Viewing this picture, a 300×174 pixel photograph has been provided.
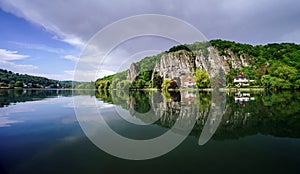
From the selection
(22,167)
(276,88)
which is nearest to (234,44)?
(276,88)

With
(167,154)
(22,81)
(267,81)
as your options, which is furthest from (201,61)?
(22,81)

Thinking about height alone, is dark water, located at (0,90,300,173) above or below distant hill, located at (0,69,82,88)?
below

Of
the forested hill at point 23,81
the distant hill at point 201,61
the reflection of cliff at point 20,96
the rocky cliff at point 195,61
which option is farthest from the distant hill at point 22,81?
the rocky cliff at point 195,61

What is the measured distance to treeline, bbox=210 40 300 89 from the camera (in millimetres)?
42312

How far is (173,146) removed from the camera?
17.5ft

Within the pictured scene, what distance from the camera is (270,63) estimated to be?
71500mm

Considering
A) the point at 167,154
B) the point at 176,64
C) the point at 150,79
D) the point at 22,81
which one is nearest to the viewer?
the point at 167,154

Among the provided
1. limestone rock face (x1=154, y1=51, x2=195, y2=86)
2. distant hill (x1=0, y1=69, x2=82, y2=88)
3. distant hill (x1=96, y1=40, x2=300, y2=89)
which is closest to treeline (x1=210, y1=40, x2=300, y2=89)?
distant hill (x1=96, y1=40, x2=300, y2=89)

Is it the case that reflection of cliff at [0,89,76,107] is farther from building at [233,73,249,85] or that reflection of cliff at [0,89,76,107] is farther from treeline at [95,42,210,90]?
building at [233,73,249,85]

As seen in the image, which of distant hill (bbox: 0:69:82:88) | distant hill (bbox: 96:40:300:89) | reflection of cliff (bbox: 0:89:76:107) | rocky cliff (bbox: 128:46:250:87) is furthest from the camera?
distant hill (bbox: 0:69:82:88)

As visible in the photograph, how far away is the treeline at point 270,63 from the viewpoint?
4231cm

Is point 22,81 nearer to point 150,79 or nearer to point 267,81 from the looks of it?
point 150,79

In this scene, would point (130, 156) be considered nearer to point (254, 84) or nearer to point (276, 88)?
point (276, 88)

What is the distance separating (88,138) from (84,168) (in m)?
2.43
